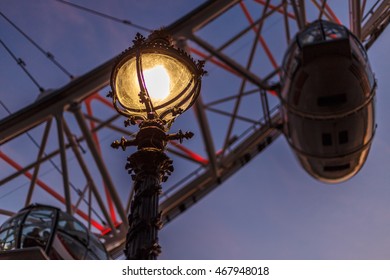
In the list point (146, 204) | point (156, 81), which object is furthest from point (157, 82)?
point (146, 204)

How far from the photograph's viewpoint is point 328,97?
11406 mm

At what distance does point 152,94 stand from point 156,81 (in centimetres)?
10

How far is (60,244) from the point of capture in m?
8.52

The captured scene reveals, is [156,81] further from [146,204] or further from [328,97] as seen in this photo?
[328,97]

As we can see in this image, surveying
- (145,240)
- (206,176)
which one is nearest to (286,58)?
(206,176)

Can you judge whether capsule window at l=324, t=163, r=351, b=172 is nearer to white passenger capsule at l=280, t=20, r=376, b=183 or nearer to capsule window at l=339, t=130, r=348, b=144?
white passenger capsule at l=280, t=20, r=376, b=183

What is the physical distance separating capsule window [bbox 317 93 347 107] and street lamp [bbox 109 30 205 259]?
726 centimetres

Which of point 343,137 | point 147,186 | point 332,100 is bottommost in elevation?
point 147,186

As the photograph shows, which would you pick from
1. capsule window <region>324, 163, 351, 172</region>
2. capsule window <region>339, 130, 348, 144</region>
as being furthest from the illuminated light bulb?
capsule window <region>324, 163, 351, 172</region>

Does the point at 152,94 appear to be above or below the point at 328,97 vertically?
below

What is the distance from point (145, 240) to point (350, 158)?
9.92 meters

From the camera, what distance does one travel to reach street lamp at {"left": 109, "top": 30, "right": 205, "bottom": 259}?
13.6 ft

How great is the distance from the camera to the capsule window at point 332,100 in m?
11.4

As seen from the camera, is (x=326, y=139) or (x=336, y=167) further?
(x=336, y=167)
